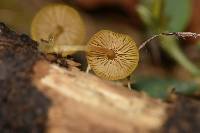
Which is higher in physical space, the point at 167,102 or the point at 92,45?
the point at 92,45

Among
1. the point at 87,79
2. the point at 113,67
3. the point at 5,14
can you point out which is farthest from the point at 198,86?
the point at 5,14

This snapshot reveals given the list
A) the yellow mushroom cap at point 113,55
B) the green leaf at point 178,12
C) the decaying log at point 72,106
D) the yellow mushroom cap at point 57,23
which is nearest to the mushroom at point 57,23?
the yellow mushroom cap at point 57,23

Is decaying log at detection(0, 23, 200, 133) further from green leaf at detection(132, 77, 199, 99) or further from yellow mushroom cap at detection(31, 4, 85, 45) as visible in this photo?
green leaf at detection(132, 77, 199, 99)

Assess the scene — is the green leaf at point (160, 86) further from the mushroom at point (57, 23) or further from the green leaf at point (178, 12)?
the mushroom at point (57, 23)

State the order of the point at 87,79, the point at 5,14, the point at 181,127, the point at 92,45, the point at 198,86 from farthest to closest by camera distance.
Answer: the point at 5,14
the point at 198,86
the point at 92,45
the point at 87,79
the point at 181,127

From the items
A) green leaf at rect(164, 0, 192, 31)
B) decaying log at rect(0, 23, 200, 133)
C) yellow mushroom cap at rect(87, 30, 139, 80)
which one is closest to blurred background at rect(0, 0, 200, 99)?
green leaf at rect(164, 0, 192, 31)

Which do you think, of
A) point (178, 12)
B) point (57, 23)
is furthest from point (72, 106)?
point (178, 12)

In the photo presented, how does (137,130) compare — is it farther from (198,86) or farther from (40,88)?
(198,86)
